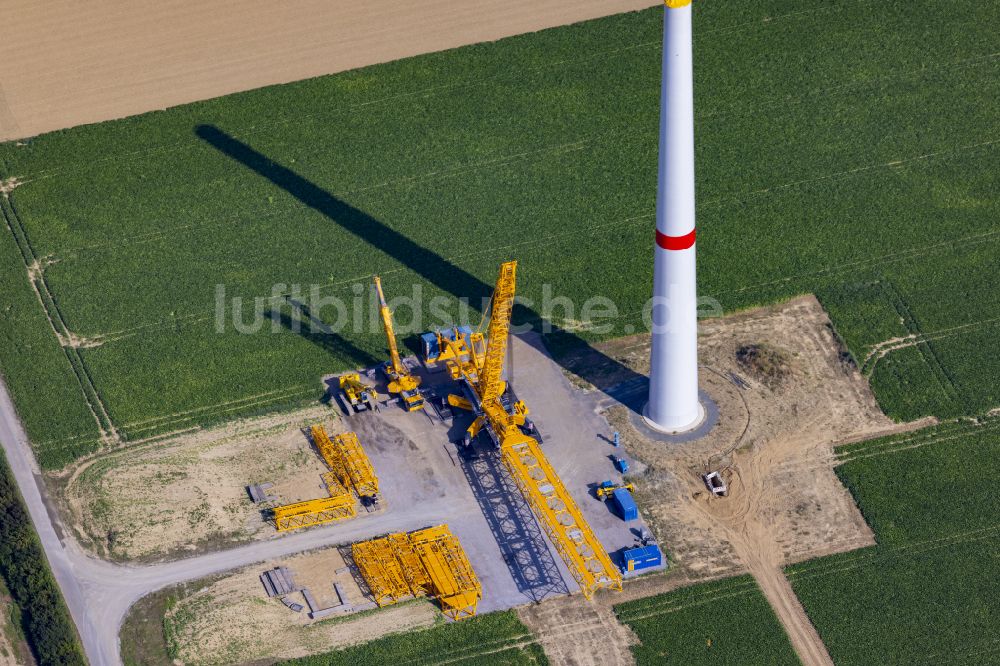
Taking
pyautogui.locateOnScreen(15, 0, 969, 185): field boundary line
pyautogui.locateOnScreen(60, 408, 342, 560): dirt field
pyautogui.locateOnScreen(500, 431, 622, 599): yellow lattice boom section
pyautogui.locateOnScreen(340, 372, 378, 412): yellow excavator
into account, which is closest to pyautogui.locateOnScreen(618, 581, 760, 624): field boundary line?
pyautogui.locateOnScreen(500, 431, 622, 599): yellow lattice boom section

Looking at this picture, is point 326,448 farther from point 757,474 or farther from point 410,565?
point 757,474

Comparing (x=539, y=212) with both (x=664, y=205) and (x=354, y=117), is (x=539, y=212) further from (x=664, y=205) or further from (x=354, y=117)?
(x=664, y=205)

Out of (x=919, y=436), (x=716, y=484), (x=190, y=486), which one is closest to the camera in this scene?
(x=716, y=484)

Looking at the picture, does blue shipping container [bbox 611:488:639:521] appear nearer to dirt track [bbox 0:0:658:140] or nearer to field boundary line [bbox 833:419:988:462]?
field boundary line [bbox 833:419:988:462]

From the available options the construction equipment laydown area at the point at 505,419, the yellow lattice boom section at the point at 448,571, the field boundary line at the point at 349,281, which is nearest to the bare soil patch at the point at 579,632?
the construction equipment laydown area at the point at 505,419

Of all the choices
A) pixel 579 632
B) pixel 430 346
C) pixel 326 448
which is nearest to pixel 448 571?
pixel 579 632

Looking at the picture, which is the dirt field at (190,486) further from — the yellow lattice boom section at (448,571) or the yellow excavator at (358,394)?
the yellow lattice boom section at (448,571)

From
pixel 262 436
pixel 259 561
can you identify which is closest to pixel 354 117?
pixel 262 436
